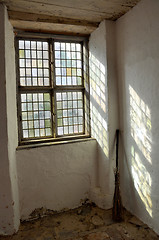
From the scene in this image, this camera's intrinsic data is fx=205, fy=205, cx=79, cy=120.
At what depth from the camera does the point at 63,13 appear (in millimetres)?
3184

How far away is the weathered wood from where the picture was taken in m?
3.08

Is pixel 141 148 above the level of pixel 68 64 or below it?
below

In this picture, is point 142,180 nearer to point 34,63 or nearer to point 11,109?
point 11,109

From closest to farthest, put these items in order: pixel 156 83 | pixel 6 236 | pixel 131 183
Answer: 1. pixel 156 83
2. pixel 6 236
3. pixel 131 183

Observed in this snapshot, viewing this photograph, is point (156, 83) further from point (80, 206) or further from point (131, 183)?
point (80, 206)

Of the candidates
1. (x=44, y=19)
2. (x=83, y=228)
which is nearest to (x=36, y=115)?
(x=44, y=19)

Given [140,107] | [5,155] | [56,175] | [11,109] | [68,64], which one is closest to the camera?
[5,155]

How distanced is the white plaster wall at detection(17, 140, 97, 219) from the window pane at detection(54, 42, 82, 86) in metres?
1.21

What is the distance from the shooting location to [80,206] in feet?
12.4

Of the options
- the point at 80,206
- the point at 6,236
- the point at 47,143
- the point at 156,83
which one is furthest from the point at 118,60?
the point at 6,236

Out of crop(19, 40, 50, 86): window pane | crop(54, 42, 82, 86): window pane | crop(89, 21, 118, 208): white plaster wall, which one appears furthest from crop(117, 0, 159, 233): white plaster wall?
crop(19, 40, 50, 86): window pane

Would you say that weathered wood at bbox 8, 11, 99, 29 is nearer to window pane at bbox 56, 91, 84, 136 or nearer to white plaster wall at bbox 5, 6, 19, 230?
white plaster wall at bbox 5, 6, 19, 230

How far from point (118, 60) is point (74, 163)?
196cm

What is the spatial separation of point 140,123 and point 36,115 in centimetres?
181
